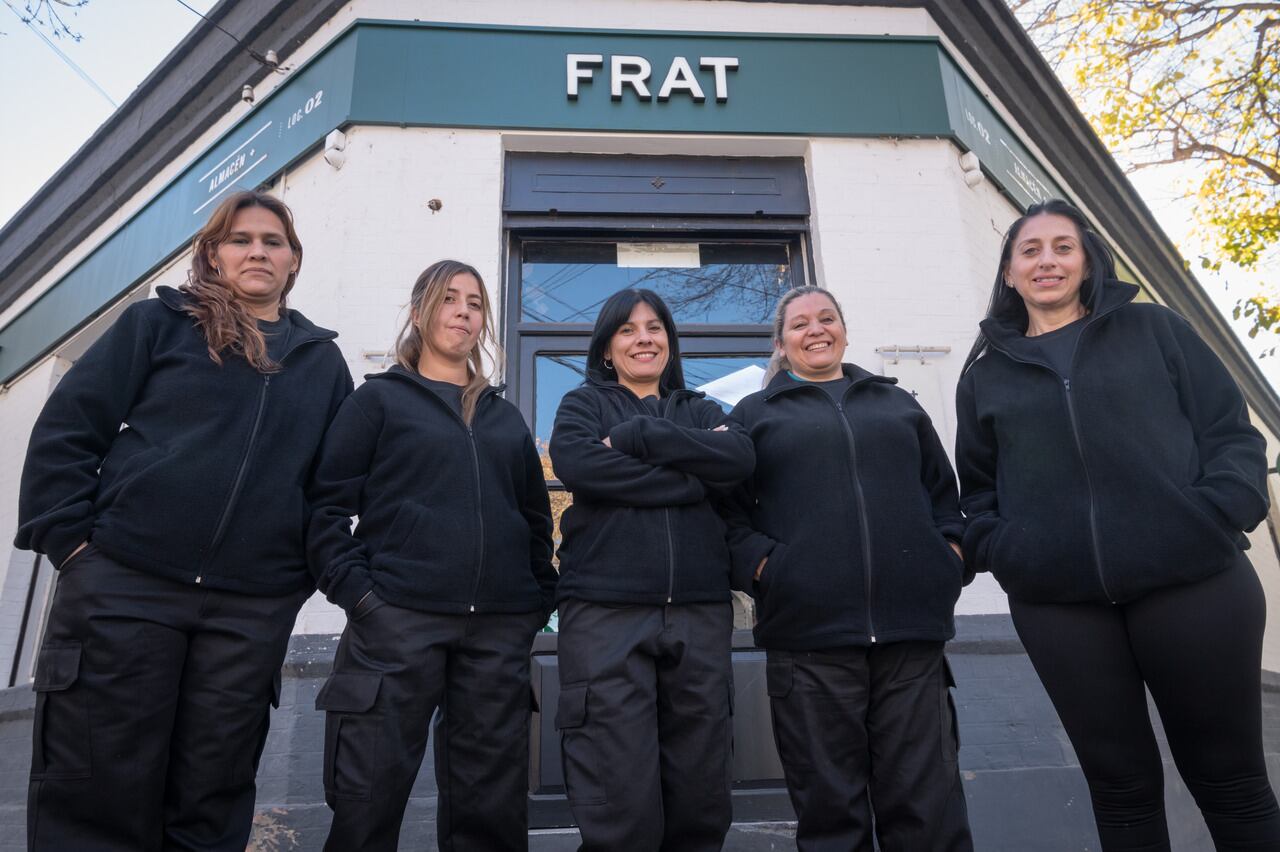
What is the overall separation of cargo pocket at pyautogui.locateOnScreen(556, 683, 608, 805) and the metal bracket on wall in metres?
2.91

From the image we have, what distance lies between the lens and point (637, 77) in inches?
195

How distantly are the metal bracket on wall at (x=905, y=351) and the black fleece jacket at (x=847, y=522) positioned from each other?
1.85 metres

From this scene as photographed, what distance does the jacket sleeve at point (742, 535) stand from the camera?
8.01 ft

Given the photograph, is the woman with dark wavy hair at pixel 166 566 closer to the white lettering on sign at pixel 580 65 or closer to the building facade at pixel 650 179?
the building facade at pixel 650 179

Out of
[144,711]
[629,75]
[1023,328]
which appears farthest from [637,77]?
[144,711]

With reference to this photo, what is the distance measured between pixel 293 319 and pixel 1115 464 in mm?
2439

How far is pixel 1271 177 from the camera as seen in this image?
864 cm

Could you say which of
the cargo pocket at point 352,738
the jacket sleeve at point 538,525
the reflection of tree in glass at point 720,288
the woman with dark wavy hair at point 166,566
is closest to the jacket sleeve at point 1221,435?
the jacket sleeve at point 538,525

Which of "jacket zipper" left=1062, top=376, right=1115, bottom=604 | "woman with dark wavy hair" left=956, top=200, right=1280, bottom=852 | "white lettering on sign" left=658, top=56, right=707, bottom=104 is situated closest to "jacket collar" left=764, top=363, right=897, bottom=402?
"woman with dark wavy hair" left=956, top=200, right=1280, bottom=852

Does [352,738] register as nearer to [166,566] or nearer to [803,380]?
[166,566]

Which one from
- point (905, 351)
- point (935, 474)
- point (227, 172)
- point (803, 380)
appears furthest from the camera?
point (227, 172)

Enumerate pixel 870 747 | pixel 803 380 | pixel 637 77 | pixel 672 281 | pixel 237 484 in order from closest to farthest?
1. pixel 237 484
2. pixel 870 747
3. pixel 803 380
4. pixel 672 281
5. pixel 637 77

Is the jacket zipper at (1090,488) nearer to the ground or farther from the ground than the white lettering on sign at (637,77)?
nearer to the ground

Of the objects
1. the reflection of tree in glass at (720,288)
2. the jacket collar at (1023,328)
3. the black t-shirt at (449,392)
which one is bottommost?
the black t-shirt at (449,392)
